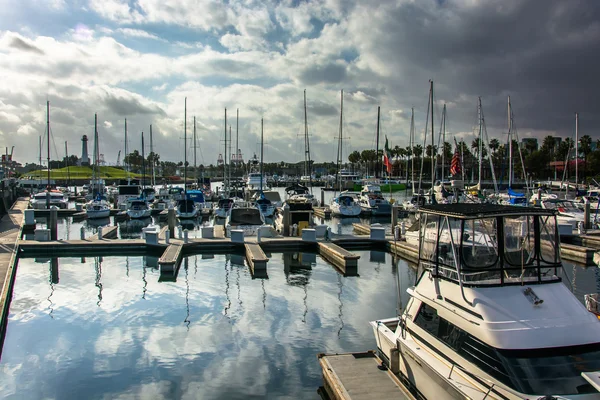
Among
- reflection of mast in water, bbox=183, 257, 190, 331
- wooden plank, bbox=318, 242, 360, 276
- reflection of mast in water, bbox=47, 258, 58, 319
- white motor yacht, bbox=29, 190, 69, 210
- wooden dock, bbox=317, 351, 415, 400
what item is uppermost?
white motor yacht, bbox=29, 190, 69, 210

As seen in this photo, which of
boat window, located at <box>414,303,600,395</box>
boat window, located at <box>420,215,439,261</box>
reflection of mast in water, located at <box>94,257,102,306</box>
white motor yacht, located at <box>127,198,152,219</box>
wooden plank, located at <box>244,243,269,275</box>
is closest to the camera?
boat window, located at <box>414,303,600,395</box>

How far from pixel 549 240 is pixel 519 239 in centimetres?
58

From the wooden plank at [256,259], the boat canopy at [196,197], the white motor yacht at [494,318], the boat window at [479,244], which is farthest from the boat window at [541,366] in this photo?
the boat canopy at [196,197]

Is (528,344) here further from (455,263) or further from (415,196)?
(415,196)

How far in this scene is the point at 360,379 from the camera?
9.55 m

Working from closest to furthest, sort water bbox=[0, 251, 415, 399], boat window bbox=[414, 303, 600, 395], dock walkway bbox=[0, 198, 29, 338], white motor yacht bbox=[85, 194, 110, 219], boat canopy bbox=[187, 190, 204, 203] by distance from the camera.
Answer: boat window bbox=[414, 303, 600, 395]
water bbox=[0, 251, 415, 399]
dock walkway bbox=[0, 198, 29, 338]
white motor yacht bbox=[85, 194, 110, 219]
boat canopy bbox=[187, 190, 204, 203]

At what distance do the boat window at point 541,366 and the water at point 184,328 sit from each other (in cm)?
321

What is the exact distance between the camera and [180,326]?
15359 mm

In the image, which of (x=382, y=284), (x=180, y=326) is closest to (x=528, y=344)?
(x=180, y=326)

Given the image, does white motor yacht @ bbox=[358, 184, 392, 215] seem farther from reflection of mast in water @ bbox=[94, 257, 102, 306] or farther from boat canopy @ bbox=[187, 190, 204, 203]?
reflection of mast in water @ bbox=[94, 257, 102, 306]

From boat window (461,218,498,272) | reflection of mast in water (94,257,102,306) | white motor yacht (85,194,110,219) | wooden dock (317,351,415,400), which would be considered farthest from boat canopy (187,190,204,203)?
boat window (461,218,498,272)

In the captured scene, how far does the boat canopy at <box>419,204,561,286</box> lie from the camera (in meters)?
8.29

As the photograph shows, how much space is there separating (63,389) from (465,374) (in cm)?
930

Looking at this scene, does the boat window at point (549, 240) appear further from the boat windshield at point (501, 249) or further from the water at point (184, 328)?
the water at point (184, 328)
